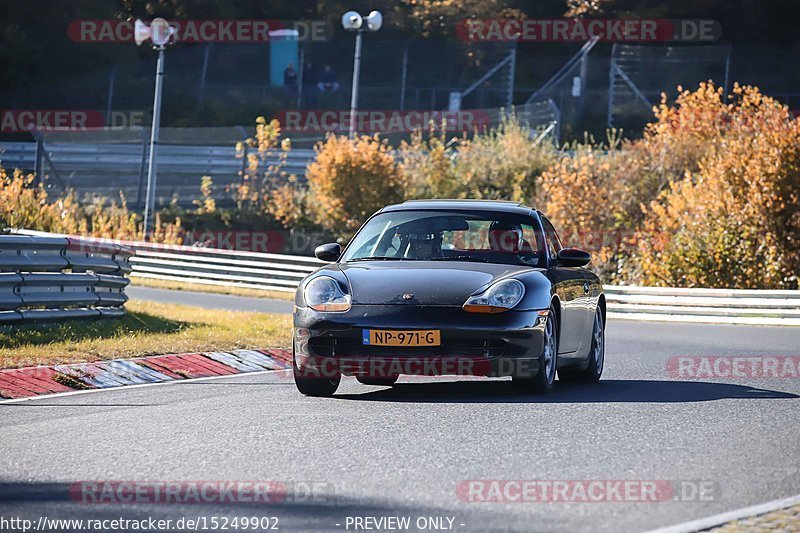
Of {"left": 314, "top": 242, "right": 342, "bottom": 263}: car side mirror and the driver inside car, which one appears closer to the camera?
the driver inside car

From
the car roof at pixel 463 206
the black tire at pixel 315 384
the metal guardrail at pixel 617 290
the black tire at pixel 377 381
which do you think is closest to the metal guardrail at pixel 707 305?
the metal guardrail at pixel 617 290

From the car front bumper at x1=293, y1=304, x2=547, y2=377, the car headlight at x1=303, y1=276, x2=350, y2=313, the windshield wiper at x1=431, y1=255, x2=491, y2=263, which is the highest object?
the windshield wiper at x1=431, y1=255, x2=491, y2=263

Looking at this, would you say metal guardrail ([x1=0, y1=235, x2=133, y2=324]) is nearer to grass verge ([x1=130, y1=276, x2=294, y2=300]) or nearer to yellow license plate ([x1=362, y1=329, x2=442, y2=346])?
yellow license plate ([x1=362, y1=329, x2=442, y2=346])

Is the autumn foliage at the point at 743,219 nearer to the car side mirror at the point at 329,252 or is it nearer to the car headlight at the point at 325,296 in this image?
the car side mirror at the point at 329,252

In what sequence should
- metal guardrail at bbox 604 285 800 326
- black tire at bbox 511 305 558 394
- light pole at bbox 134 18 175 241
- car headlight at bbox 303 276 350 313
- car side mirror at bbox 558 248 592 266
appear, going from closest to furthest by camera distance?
car headlight at bbox 303 276 350 313
black tire at bbox 511 305 558 394
car side mirror at bbox 558 248 592 266
metal guardrail at bbox 604 285 800 326
light pole at bbox 134 18 175 241

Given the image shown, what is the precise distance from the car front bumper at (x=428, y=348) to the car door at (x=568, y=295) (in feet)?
2.85

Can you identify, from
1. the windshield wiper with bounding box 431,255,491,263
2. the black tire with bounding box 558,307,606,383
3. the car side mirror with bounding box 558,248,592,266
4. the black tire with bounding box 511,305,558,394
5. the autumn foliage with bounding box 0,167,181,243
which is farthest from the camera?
the autumn foliage with bounding box 0,167,181,243

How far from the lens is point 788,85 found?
134ft

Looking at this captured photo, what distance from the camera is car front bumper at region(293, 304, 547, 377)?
10258 mm

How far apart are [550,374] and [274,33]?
40117mm

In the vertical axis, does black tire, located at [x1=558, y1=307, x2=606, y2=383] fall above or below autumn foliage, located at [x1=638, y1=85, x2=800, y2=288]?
below

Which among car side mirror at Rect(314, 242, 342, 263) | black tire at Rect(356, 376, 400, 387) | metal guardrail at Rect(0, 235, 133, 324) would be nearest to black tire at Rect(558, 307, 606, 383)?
black tire at Rect(356, 376, 400, 387)

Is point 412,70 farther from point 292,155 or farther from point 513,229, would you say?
point 513,229

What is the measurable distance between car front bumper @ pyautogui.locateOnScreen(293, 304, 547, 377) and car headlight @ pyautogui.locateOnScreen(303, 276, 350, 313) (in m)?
0.05
